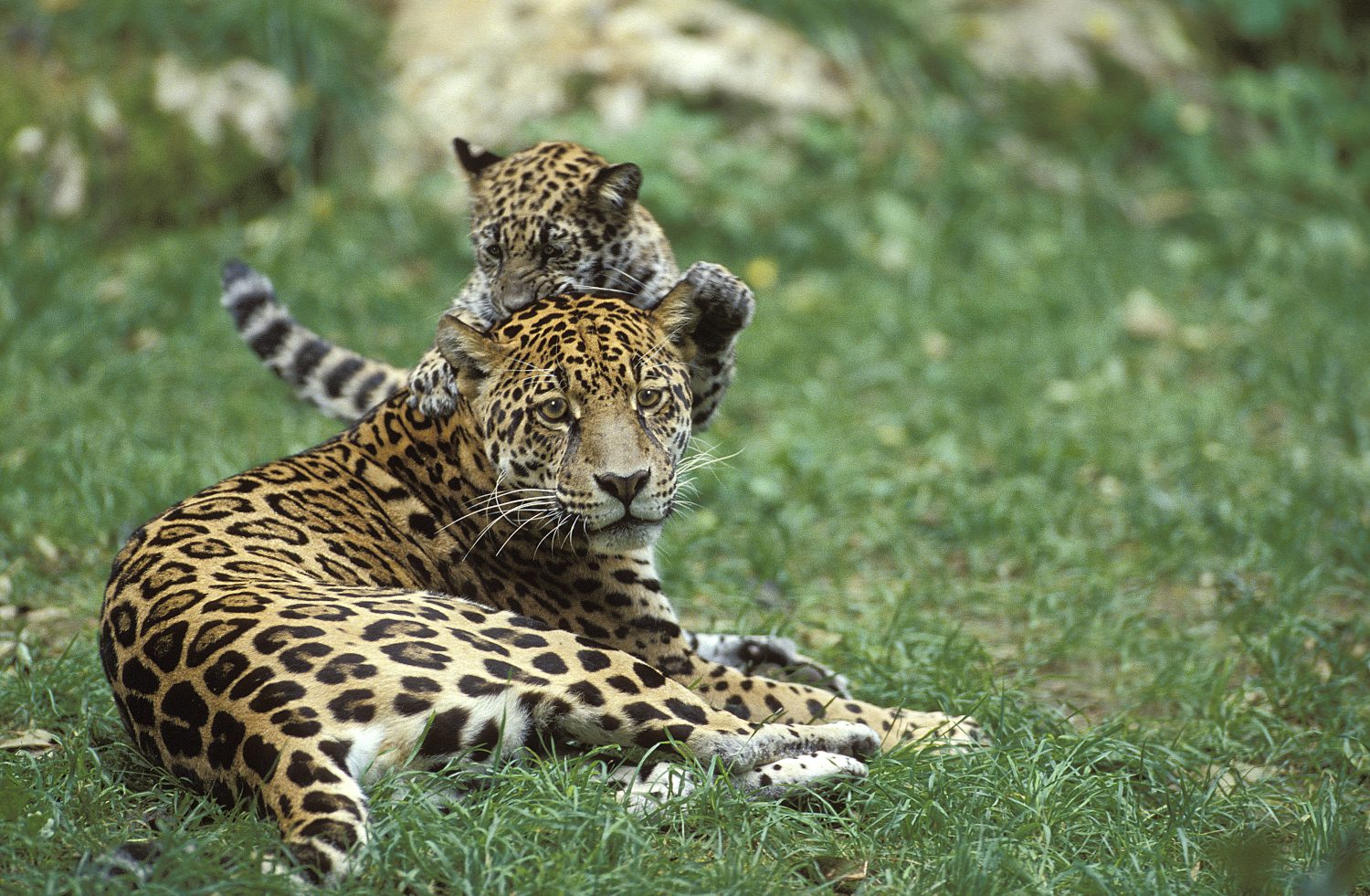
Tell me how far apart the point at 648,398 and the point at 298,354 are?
2.15 metres

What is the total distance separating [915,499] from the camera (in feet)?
25.5

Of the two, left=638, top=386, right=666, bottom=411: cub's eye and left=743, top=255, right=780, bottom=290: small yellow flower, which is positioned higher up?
left=638, top=386, right=666, bottom=411: cub's eye

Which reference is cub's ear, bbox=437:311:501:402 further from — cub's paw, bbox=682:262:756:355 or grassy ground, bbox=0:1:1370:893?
grassy ground, bbox=0:1:1370:893

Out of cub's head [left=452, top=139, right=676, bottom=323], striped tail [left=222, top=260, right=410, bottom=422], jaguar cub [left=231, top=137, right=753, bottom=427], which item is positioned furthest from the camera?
striped tail [left=222, top=260, right=410, bottom=422]

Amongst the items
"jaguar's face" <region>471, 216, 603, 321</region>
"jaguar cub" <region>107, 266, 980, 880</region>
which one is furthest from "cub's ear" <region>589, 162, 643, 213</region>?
"jaguar cub" <region>107, 266, 980, 880</region>

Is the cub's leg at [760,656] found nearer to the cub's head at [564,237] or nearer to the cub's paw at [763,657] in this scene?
the cub's paw at [763,657]

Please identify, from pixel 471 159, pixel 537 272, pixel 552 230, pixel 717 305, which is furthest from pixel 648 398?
pixel 471 159

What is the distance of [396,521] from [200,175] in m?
6.44

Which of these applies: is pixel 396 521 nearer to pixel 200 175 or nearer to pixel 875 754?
pixel 875 754

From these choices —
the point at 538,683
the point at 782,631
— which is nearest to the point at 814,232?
the point at 782,631

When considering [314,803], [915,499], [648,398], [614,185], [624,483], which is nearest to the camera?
[314,803]

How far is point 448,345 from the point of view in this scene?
4789mm

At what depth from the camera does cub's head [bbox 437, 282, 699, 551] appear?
15.0 feet

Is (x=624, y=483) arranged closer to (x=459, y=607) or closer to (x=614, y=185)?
(x=459, y=607)
